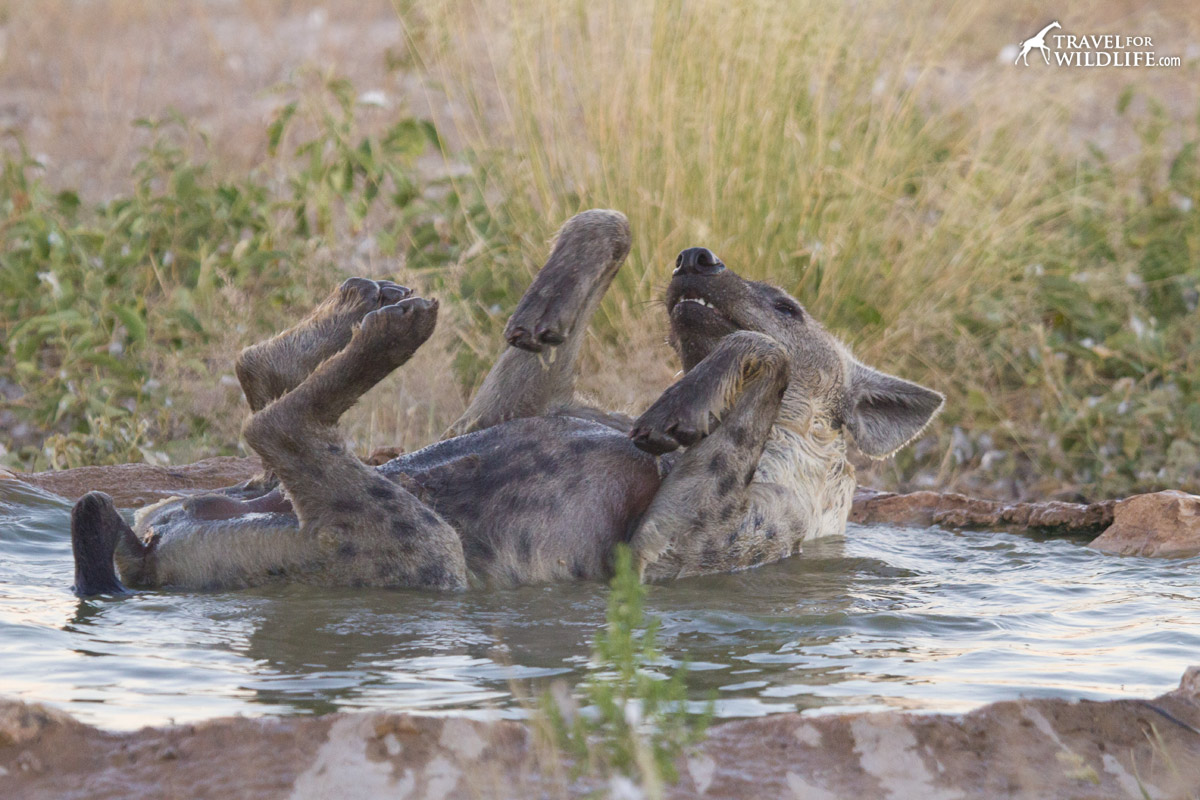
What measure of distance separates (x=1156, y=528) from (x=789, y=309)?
139 cm

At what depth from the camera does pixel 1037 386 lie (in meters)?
7.09

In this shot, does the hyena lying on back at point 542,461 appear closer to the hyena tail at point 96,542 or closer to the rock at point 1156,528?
the hyena tail at point 96,542

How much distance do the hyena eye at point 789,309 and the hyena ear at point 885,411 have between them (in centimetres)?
28

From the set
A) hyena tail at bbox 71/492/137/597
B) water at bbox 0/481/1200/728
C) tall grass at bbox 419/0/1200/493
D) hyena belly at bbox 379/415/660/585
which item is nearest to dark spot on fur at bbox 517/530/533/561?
hyena belly at bbox 379/415/660/585

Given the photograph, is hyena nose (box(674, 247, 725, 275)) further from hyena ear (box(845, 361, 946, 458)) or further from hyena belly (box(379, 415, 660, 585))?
hyena ear (box(845, 361, 946, 458))

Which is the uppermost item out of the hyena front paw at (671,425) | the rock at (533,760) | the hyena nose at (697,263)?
the hyena nose at (697,263)

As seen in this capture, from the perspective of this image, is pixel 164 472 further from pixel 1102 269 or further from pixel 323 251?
pixel 1102 269

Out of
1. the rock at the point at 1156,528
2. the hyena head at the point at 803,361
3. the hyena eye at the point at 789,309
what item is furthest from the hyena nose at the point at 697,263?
the rock at the point at 1156,528

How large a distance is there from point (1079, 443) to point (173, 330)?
13.8 ft

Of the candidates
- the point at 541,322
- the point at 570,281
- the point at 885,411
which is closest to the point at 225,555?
the point at 541,322

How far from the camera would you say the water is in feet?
9.40

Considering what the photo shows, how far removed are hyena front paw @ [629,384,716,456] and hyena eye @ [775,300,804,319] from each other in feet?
3.06

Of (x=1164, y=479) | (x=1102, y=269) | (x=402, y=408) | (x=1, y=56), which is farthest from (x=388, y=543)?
(x=1, y=56)

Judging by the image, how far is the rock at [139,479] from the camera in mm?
4910
